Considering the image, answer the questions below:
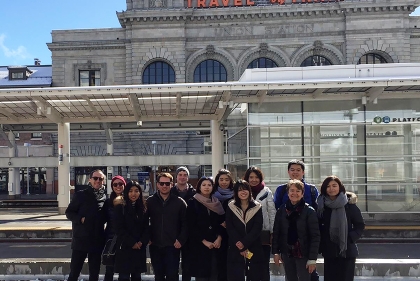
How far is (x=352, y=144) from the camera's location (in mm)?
15609

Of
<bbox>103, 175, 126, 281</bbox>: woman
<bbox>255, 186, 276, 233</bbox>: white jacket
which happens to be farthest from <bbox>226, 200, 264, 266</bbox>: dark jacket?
<bbox>103, 175, 126, 281</bbox>: woman

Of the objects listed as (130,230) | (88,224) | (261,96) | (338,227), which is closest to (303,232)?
(338,227)

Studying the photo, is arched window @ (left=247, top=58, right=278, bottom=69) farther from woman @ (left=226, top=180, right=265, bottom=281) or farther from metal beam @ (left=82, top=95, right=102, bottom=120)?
woman @ (left=226, top=180, right=265, bottom=281)

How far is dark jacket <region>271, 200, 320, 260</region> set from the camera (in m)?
5.81

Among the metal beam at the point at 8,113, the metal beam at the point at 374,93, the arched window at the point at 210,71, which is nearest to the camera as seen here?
the metal beam at the point at 374,93

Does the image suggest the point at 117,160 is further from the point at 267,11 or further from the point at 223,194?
the point at 267,11

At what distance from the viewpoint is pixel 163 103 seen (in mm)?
15531

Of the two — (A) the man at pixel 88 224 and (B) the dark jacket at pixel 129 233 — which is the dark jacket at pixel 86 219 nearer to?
(A) the man at pixel 88 224

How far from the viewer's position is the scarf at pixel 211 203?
6387mm

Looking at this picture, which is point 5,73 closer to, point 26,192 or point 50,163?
point 26,192

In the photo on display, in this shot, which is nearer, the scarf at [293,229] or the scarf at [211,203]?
the scarf at [293,229]

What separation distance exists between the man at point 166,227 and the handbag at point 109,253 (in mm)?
550

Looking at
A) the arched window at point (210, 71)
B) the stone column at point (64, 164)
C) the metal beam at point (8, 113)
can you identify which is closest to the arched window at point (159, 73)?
the arched window at point (210, 71)

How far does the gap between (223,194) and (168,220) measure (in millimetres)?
905
